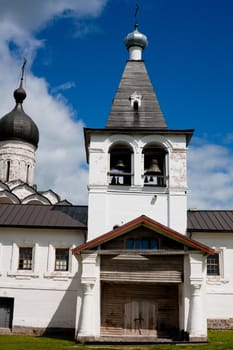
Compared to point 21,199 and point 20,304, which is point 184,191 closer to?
point 20,304

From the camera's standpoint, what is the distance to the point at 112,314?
1603cm

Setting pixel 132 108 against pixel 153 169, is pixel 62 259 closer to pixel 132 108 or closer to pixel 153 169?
pixel 153 169

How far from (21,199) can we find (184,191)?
14.9 m

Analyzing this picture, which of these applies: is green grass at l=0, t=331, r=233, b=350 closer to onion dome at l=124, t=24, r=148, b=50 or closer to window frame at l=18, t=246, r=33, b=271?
window frame at l=18, t=246, r=33, b=271

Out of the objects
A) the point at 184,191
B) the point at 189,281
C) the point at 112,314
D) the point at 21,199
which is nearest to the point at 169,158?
the point at 184,191

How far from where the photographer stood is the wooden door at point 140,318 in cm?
1588

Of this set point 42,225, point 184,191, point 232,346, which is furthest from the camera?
point 42,225

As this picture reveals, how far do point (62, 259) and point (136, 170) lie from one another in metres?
5.08

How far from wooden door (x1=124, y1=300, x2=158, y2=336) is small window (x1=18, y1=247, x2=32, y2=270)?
484cm

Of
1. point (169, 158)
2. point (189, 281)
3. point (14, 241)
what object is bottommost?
point (189, 281)

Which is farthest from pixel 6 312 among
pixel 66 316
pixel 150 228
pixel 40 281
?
pixel 150 228

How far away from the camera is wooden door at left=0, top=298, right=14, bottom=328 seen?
58.2ft

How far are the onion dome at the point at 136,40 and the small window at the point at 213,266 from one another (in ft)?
36.6

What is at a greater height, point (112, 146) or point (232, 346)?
point (112, 146)
